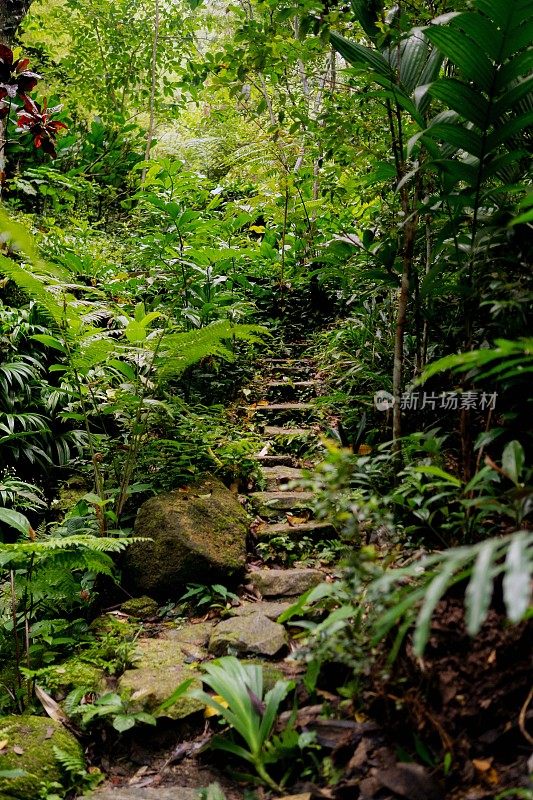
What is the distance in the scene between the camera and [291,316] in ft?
21.4

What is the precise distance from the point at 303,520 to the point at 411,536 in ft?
3.42

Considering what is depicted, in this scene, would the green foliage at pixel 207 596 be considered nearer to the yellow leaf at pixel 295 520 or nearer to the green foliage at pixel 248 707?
the yellow leaf at pixel 295 520

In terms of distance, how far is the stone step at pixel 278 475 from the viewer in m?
3.62

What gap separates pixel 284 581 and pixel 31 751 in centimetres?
126

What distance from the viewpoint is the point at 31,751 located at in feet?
6.05

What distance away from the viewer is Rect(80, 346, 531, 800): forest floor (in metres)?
1.32

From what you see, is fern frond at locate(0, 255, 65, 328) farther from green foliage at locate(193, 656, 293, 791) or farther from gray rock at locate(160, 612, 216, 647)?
green foliage at locate(193, 656, 293, 791)

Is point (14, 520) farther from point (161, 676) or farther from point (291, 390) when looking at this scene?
point (291, 390)

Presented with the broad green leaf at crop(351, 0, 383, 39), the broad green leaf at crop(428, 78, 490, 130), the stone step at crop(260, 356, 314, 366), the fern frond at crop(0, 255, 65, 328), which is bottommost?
the stone step at crop(260, 356, 314, 366)

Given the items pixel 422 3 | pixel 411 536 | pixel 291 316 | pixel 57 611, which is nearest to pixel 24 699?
pixel 57 611

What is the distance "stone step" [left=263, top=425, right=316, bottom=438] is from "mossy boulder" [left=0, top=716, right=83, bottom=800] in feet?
8.20

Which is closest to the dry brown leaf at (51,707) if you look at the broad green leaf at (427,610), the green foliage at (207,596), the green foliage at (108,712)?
the green foliage at (108,712)

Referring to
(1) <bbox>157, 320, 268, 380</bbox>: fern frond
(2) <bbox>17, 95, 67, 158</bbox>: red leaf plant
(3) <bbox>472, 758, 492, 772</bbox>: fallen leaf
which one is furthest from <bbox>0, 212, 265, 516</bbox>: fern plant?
(3) <bbox>472, 758, 492, 772</bbox>: fallen leaf

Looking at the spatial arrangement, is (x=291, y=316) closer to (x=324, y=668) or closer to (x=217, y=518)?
(x=217, y=518)
